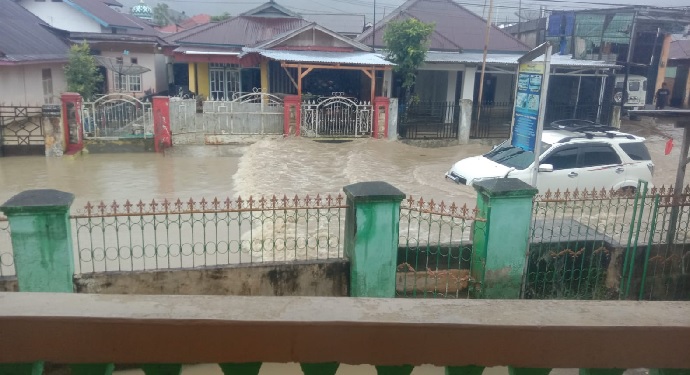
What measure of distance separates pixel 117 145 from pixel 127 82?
9.88m

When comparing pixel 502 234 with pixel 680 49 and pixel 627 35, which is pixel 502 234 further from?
pixel 680 49

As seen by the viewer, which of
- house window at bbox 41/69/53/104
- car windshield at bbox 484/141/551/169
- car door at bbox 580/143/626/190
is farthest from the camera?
house window at bbox 41/69/53/104

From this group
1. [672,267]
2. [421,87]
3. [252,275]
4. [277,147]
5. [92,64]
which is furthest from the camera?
[421,87]

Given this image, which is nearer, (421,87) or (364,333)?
(364,333)

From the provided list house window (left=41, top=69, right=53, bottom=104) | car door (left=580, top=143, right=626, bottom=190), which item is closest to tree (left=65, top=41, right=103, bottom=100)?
house window (left=41, top=69, right=53, bottom=104)

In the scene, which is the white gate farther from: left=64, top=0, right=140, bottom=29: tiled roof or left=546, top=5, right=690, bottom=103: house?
left=546, top=5, right=690, bottom=103: house

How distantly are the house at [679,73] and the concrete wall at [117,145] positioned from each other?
908 inches

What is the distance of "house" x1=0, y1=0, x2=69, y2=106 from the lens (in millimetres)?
16719

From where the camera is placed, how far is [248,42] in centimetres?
2214

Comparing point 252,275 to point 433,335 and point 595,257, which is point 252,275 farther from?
point 433,335

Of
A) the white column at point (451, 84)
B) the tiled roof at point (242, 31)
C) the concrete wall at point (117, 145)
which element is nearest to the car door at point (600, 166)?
the concrete wall at point (117, 145)

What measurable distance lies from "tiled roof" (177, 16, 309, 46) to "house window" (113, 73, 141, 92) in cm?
401

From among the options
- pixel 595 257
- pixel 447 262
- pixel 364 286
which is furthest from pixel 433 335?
pixel 595 257

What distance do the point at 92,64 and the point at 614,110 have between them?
1845 centimetres
